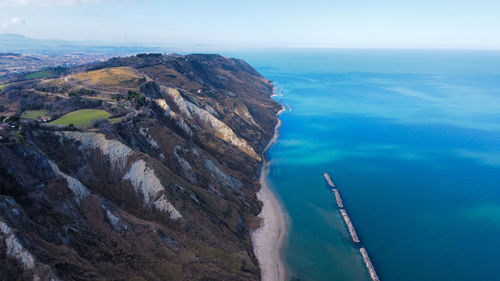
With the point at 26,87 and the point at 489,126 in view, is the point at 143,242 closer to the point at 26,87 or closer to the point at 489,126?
the point at 26,87

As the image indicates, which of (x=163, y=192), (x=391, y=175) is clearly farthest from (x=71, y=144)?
(x=391, y=175)

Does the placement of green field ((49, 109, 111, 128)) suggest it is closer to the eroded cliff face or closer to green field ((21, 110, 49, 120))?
the eroded cliff face

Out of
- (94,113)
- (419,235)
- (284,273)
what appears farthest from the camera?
(94,113)

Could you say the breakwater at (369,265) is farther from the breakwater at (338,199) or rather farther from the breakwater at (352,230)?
the breakwater at (338,199)

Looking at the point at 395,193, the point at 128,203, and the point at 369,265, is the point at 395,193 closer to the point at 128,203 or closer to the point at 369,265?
the point at 369,265

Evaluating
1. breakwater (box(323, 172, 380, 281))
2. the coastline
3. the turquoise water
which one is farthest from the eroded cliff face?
breakwater (box(323, 172, 380, 281))

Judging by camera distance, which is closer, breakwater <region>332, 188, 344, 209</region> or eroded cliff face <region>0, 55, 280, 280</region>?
eroded cliff face <region>0, 55, 280, 280</region>
